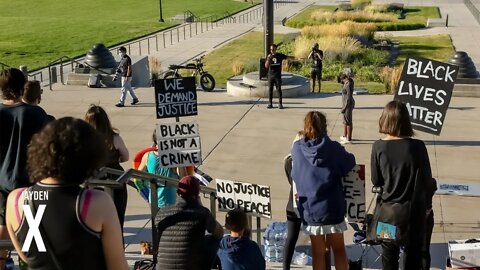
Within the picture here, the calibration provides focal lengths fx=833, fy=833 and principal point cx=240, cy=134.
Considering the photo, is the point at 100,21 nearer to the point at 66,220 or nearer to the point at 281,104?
the point at 281,104

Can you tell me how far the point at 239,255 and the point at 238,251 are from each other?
0.10 feet

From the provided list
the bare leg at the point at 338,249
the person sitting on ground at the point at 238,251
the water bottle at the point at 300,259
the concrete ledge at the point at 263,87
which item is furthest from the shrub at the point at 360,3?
the person sitting on ground at the point at 238,251

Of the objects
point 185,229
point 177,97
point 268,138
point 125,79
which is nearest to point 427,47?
point 125,79

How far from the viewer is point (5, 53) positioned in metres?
35.1

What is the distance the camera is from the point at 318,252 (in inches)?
286

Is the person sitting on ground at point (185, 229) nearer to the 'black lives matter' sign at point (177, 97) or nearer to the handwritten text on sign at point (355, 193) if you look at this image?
the handwritten text on sign at point (355, 193)

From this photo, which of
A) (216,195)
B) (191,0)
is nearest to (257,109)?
(216,195)

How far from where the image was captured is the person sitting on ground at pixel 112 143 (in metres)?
6.93

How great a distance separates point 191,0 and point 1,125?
61.9 metres

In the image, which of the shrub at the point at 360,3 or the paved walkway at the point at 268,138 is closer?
the paved walkway at the point at 268,138

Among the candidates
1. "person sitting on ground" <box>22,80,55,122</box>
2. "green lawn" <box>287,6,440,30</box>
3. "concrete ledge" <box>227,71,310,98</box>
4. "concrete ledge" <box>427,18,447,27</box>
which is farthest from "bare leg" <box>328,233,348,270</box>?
"concrete ledge" <box>427,18,447,27</box>

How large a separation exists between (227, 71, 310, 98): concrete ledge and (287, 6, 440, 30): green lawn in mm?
21611

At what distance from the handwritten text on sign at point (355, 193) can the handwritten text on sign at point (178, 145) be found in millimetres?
2734

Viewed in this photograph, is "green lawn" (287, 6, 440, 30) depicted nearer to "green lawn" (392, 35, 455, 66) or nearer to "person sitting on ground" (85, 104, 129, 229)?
"green lawn" (392, 35, 455, 66)
